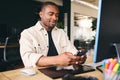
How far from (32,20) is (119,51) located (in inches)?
155

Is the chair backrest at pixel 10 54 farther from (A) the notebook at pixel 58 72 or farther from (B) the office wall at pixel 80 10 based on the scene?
(B) the office wall at pixel 80 10

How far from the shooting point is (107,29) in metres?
0.90

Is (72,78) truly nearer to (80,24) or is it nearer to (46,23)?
(46,23)

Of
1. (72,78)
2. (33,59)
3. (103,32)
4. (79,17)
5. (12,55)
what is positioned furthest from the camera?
(79,17)

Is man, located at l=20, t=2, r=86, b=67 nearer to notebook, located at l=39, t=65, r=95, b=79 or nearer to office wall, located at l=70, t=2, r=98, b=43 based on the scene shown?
notebook, located at l=39, t=65, r=95, b=79

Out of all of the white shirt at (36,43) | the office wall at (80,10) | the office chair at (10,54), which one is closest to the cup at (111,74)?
the white shirt at (36,43)

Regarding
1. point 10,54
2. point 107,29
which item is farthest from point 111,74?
point 10,54

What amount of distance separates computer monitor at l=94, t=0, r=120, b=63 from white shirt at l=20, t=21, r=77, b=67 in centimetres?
38

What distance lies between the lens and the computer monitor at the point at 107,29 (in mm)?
864

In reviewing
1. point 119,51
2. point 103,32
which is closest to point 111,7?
point 103,32

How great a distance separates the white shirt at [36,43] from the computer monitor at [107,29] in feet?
1.24

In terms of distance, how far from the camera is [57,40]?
5.35ft

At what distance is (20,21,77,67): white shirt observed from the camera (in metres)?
Answer: 1.17

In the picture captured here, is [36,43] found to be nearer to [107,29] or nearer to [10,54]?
[107,29]
